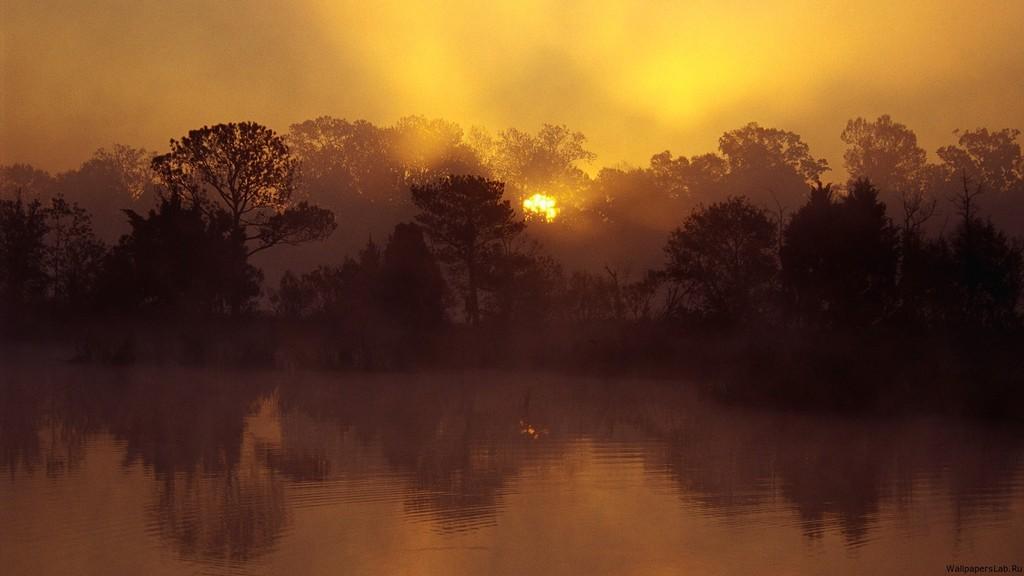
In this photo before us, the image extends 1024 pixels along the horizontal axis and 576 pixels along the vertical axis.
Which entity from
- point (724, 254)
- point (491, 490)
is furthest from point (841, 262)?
point (491, 490)

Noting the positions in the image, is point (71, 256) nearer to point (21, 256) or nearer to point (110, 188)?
point (21, 256)

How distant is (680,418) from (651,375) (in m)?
12.7

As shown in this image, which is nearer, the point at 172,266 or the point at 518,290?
the point at 172,266

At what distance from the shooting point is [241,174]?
4525 cm

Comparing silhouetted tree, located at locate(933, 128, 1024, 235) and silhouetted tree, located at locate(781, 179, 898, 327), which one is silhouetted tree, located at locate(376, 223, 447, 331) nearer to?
silhouetted tree, located at locate(781, 179, 898, 327)

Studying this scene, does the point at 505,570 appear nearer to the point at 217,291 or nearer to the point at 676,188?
the point at 217,291

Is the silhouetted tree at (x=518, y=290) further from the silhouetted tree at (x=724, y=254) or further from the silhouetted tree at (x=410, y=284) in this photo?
the silhouetted tree at (x=724, y=254)

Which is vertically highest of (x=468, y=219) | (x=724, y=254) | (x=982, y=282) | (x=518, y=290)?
(x=468, y=219)

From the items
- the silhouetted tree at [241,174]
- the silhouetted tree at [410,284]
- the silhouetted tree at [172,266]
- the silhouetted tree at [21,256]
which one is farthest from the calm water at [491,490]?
the silhouetted tree at [21,256]

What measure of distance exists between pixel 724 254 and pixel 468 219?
985 centimetres

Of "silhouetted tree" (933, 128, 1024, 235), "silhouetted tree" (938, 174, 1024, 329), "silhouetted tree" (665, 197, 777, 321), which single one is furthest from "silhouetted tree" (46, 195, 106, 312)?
"silhouetted tree" (933, 128, 1024, 235)

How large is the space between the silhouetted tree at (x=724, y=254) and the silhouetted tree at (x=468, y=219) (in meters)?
6.60

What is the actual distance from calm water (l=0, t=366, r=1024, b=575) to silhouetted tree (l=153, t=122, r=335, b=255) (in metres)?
22.6

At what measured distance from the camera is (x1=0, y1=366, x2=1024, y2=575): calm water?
32.2ft
